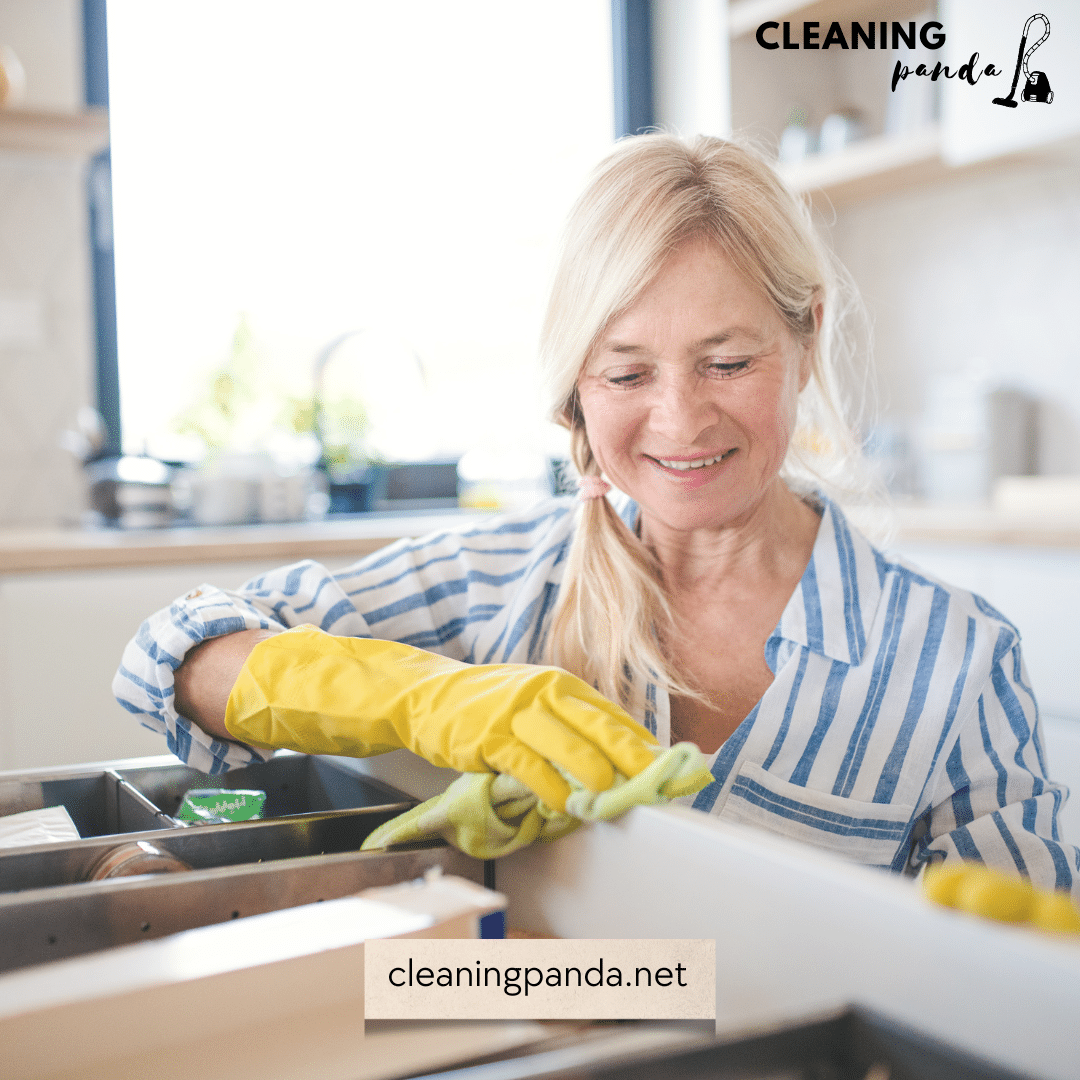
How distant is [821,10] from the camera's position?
275 centimetres

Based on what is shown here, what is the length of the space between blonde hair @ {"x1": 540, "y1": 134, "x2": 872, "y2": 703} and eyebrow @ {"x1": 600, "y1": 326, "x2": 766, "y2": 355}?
0.03m

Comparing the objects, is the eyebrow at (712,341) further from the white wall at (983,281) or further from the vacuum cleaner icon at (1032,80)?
the white wall at (983,281)

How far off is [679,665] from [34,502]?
6.27 feet

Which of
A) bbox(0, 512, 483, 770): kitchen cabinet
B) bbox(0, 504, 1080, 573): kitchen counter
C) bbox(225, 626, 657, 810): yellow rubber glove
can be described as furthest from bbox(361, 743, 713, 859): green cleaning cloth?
bbox(0, 512, 483, 770): kitchen cabinet

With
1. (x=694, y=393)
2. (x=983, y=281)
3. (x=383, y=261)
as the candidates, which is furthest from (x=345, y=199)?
(x=694, y=393)

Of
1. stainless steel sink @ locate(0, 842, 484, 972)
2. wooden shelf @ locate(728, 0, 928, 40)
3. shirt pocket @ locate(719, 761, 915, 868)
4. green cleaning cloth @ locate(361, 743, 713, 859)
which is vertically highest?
wooden shelf @ locate(728, 0, 928, 40)

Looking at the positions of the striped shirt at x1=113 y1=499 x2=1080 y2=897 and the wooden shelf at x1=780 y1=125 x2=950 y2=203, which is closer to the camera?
the striped shirt at x1=113 y1=499 x2=1080 y2=897

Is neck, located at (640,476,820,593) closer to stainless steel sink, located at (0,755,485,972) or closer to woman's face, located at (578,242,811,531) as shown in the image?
woman's face, located at (578,242,811,531)

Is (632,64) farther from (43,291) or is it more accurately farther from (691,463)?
(691,463)

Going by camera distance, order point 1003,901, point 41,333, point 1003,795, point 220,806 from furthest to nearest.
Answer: point 41,333 → point 1003,795 → point 220,806 → point 1003,901

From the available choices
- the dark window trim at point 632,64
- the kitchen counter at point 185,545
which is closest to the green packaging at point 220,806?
the kitchen counter at point 185,545

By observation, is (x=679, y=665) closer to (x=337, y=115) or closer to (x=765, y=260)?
(x=765, y=260)

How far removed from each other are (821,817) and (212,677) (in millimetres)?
521

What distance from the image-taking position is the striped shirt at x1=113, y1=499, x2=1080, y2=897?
3.05 ft
